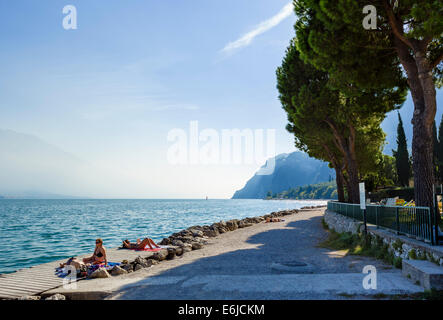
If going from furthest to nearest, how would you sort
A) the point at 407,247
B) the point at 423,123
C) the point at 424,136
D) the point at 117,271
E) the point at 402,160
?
the point at 402,160
the point at 423,123
the point at 424,136
the point at 117,271
the point at 407,247

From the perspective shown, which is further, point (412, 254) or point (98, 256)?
point (98, 256)

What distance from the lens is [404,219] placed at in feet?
32.7

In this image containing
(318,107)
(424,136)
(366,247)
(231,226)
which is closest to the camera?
(424,136)

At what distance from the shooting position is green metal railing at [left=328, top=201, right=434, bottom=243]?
8.42m

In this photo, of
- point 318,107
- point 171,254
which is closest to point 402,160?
point 318,107

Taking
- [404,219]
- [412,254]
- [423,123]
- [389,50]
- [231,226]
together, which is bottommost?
[231,226]

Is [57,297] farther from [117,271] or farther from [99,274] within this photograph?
[117,271]

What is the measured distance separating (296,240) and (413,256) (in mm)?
9286

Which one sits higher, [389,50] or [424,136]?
[389,50]

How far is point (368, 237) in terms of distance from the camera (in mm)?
12461

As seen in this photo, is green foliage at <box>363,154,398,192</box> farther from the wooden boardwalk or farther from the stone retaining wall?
the wooden boardwalk

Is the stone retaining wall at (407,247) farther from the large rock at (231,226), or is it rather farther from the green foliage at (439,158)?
the green foliage at (439,158)

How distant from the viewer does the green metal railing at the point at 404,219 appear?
8422 mm

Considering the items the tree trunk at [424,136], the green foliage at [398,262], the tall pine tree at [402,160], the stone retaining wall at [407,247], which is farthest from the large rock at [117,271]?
the tall pine tree at [402,160]
